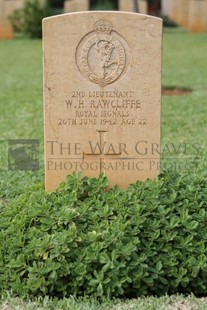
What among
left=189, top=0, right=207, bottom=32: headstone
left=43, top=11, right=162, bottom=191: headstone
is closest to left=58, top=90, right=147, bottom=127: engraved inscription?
left=43, top=11, right=162, bottom=191: headstone

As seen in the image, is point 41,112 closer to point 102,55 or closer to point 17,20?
point 102,55

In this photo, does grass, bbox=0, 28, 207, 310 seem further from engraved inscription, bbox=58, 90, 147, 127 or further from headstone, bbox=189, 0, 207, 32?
headstone, bbox=189, 0, 207, 32

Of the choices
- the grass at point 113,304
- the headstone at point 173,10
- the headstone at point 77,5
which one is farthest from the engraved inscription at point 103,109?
the headstone at point 173,10

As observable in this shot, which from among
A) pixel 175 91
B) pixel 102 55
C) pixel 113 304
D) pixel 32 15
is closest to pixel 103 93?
pixel 102 55

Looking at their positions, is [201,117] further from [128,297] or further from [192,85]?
[128,297]

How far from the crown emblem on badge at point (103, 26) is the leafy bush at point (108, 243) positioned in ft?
3.21

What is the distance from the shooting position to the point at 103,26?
4.09 meters

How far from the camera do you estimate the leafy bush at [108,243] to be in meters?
3.56

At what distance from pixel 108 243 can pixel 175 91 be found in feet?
22.9

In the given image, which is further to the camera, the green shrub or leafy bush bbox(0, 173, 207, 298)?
the green shrub

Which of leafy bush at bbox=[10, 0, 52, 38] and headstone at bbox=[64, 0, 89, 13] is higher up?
headstone at bbox=[64, 0, 89, 13]

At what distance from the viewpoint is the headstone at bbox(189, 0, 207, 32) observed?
878 inches

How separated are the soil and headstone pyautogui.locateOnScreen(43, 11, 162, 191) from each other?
5.85 m

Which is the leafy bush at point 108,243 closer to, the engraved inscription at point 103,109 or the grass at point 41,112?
the grass at point 41,112
